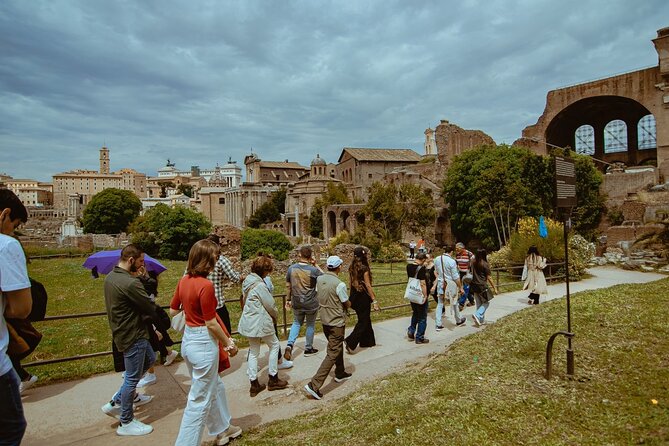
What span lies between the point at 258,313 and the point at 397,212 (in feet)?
103

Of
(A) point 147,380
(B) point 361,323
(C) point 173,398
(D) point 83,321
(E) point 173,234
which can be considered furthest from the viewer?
(E) point 173,234

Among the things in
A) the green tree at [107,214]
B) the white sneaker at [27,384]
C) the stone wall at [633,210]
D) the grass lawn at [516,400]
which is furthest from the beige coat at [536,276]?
the green tree at [107,214]

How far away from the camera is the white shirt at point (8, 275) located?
2588 mm

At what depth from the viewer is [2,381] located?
8.40 feet

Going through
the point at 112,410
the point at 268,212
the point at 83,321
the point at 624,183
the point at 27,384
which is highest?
the point at 268,212

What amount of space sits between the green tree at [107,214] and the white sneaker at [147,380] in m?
73.6

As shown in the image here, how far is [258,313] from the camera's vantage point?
5.52 m

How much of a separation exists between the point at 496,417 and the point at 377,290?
38.3 feet

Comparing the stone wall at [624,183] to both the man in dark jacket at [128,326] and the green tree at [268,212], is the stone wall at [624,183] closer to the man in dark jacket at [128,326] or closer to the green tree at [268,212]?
the man in dark jacket at [128,326]

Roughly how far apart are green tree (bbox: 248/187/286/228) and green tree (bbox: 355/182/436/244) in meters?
44.8

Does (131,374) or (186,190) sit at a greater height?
(186,190)

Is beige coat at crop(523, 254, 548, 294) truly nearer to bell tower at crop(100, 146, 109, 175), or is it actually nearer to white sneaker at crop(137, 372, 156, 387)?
white sneaker at crop(137, 372, 156, 387)

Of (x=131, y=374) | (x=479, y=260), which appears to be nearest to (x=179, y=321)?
(x=131, y=374)

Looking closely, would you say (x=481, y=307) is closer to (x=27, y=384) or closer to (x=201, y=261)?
(x=201, y=261)
